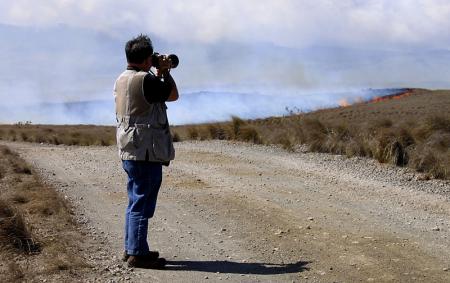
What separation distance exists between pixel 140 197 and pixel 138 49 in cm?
151

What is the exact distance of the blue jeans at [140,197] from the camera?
660 cm

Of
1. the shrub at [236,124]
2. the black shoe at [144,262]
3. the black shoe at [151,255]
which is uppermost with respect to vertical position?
the shrub at [236,124]

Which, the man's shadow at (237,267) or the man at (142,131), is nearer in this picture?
the man at (142,131)

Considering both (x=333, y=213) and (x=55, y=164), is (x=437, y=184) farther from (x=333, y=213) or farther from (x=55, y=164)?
(x=55, y=164)

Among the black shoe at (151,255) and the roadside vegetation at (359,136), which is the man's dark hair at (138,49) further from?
the roadside vegetation at (359,136)

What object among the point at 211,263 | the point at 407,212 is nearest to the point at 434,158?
the point at 407,212

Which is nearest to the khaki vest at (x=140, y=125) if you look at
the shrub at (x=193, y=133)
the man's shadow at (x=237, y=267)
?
the man's shadow at (x=237, y=267)

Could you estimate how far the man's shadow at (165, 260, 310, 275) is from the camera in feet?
21.9

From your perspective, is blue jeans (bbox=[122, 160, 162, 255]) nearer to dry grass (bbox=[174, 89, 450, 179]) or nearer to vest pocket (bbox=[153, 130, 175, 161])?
vest pocket (bbox=[153, 130, 175, 161])

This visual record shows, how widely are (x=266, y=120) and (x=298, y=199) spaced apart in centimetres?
1399

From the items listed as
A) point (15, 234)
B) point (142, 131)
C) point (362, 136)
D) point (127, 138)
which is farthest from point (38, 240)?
point (362, 136)

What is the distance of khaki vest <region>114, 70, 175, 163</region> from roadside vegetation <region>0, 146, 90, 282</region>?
130 cm

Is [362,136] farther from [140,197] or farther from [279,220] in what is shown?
[140,197]

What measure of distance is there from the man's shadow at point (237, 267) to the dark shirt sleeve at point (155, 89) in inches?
71.1
